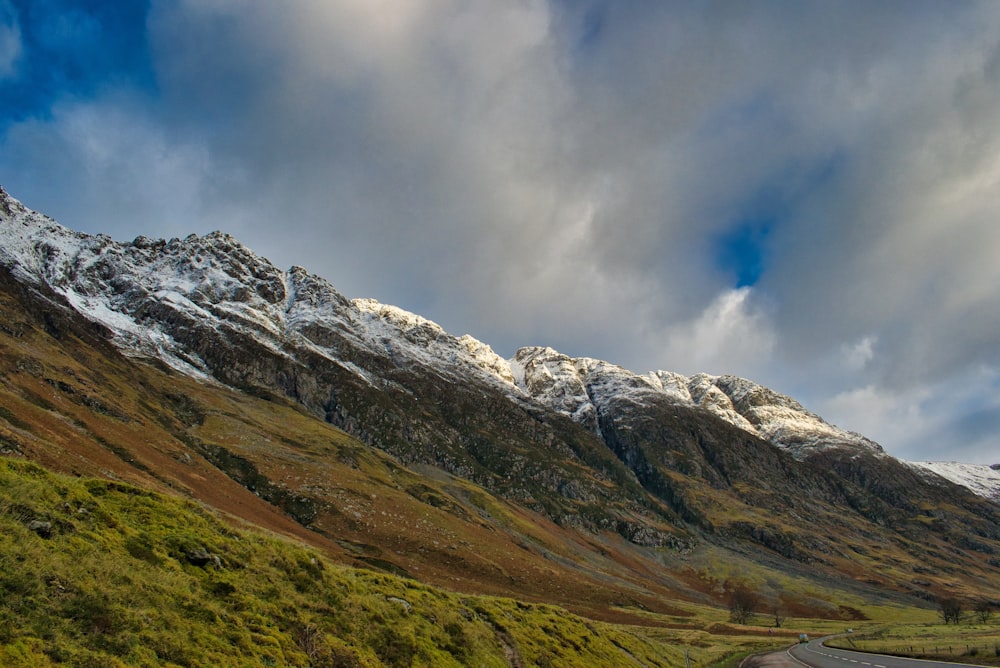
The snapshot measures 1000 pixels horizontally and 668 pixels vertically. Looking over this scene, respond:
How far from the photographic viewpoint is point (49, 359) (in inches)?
5487

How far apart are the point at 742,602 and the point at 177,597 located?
177016 millimetres

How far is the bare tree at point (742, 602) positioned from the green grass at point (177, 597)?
150 m

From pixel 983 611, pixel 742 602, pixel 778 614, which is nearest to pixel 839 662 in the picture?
pixel 742 602

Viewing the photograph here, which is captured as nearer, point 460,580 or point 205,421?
point 460,580

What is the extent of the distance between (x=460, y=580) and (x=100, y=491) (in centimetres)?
10404

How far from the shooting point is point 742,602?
508ft

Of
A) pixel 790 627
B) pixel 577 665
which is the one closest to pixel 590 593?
pixel 790 627

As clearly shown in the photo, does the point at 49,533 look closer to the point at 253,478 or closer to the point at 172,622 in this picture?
the point at 172,622

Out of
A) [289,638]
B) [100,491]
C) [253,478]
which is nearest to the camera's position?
[289,638]

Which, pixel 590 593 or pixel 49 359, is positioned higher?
pixel 49 359

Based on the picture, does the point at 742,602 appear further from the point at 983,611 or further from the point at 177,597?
the point at 177,597

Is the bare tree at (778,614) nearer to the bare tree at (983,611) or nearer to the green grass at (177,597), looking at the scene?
the bare tree at (983,611)

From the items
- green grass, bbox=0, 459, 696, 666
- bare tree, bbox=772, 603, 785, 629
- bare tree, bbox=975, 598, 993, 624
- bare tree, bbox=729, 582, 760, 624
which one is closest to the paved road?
green grass, bbox=0, 459, 696, 666

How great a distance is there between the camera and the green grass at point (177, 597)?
1138cm
